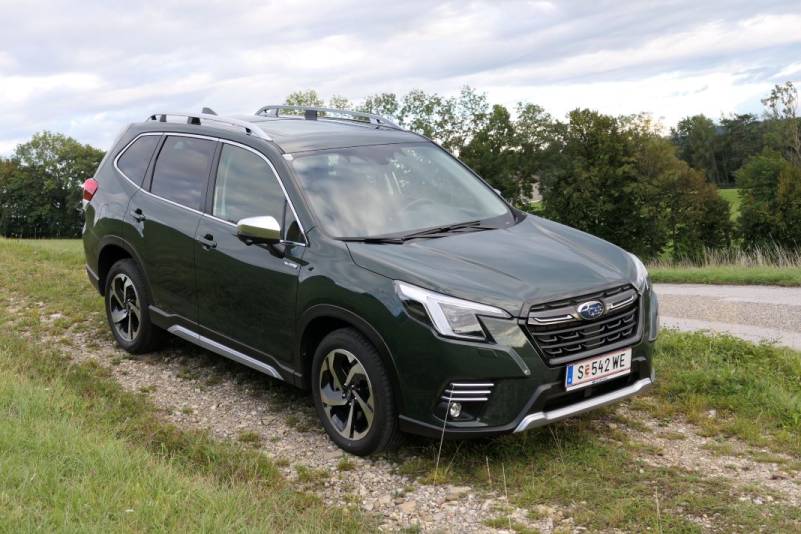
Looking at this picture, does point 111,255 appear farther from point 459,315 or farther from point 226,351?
point 459,315

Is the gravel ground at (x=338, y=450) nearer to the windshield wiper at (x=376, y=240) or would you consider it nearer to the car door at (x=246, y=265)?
the car door at (x=246, y=265)

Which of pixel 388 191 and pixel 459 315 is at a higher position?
pixel 388 191

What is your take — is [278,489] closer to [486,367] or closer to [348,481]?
[348,481]

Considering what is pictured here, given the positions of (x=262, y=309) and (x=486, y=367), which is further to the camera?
(x=262, y=309)

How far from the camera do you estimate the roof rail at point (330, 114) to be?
7.18 meters

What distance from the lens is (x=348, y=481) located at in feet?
15.9

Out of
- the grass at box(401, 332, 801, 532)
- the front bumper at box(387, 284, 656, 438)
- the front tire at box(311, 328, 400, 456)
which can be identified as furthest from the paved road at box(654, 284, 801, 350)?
the front tire at box(311, 328, 400, 456)

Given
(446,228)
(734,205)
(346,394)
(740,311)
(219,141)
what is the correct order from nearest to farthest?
(346,394), (446,228), (219,141), (740,311), (734,205)

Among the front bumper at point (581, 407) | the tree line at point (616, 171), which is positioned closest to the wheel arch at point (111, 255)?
the front bumper at point (581, 407)

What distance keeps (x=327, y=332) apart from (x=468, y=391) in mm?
1108

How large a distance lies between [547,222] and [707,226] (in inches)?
2445

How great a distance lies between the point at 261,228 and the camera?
5332mm

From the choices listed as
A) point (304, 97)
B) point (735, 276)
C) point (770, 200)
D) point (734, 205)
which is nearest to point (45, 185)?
point (304, 97)

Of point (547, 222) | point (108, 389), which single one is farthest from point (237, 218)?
point (547, 222)
